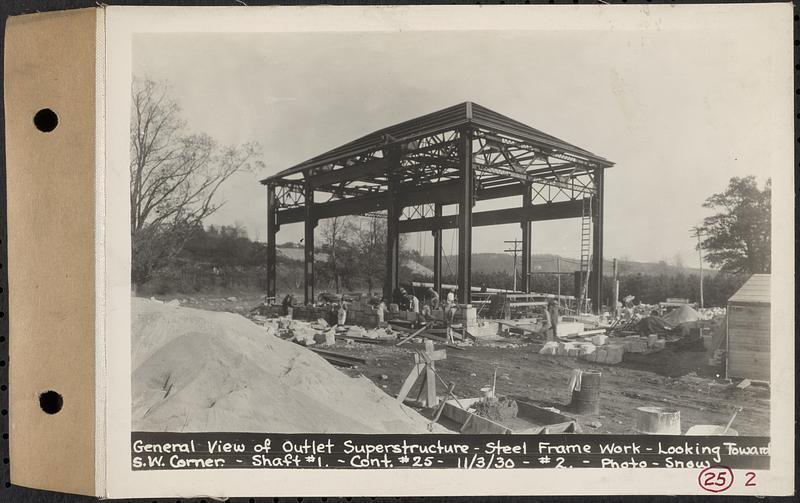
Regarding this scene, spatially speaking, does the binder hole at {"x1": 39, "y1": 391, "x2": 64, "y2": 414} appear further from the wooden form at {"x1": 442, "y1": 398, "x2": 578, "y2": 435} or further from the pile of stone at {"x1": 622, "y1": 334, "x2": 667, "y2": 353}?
the pile of stone at {"x1": 622, "y1": 334, "x2": 667, "y2": 353}

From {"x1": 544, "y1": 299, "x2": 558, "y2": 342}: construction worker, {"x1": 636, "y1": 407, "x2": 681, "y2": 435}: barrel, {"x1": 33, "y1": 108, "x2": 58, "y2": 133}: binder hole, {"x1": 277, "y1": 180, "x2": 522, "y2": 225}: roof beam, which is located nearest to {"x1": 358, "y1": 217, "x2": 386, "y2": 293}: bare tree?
{"x1": 277, "y1": 180, "x2": 522, "y2": 225}: roof beam

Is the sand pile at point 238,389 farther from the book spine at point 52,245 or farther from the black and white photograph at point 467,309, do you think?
the book spine at point 52,245

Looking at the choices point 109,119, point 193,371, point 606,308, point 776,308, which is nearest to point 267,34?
point 109,119

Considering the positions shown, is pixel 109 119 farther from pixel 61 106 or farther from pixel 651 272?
pixel 651 272

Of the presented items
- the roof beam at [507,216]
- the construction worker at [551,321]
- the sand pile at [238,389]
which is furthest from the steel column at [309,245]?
the construction worker at [551,321]

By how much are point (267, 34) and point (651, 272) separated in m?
3.54

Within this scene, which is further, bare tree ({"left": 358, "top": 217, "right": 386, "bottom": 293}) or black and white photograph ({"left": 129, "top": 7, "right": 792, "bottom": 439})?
bare tree ({"left": 358, "top": 217, "right": 386, "bottom": 293})

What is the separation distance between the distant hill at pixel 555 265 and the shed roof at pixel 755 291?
0.28m

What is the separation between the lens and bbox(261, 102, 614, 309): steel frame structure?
312 centimetres

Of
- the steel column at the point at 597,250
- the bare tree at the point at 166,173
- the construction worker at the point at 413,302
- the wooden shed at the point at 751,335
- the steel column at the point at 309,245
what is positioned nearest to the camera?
the wooden shed at the point at 751,335

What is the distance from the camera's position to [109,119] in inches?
115

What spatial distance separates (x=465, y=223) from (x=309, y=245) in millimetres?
1430

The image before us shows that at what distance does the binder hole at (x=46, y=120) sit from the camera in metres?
2.91

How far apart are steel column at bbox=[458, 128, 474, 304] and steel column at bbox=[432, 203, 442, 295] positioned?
193 mm
